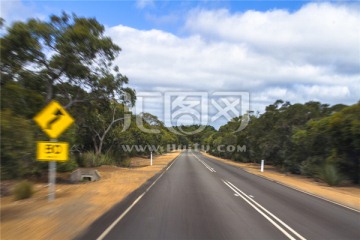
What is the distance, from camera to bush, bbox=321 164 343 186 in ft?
81.2

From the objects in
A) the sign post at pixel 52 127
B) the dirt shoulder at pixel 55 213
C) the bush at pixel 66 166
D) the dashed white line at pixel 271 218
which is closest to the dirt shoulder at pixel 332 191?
the dashed white line at pixel 271 218

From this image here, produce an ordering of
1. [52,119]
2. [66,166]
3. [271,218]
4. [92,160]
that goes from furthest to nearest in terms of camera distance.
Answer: [92,160] < [66,166] < [52,119] < [271,218]

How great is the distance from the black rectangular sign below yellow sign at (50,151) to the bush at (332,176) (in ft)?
59.4

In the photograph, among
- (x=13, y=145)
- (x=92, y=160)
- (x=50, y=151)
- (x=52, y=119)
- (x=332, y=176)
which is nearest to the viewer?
(x=13, y=145)

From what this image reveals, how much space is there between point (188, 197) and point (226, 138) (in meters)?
60.9

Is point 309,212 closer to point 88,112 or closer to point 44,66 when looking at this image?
point 44,66

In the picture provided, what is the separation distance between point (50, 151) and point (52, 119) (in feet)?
3.49

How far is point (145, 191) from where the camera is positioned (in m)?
17.2

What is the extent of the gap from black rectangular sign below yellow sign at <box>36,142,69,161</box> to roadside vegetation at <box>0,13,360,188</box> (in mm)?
474

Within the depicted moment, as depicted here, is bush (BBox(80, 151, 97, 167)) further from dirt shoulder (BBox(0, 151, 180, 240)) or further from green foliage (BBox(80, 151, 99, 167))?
dirt shoulder (BBox(0, 151, 180, 240))

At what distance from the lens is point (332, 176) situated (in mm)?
24875

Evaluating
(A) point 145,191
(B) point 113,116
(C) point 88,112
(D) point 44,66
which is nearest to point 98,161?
(B) point 113,116

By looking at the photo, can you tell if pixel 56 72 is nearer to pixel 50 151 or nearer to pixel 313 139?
pixel 50 151

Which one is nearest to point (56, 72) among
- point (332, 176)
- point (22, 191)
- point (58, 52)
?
point (58, 52)
